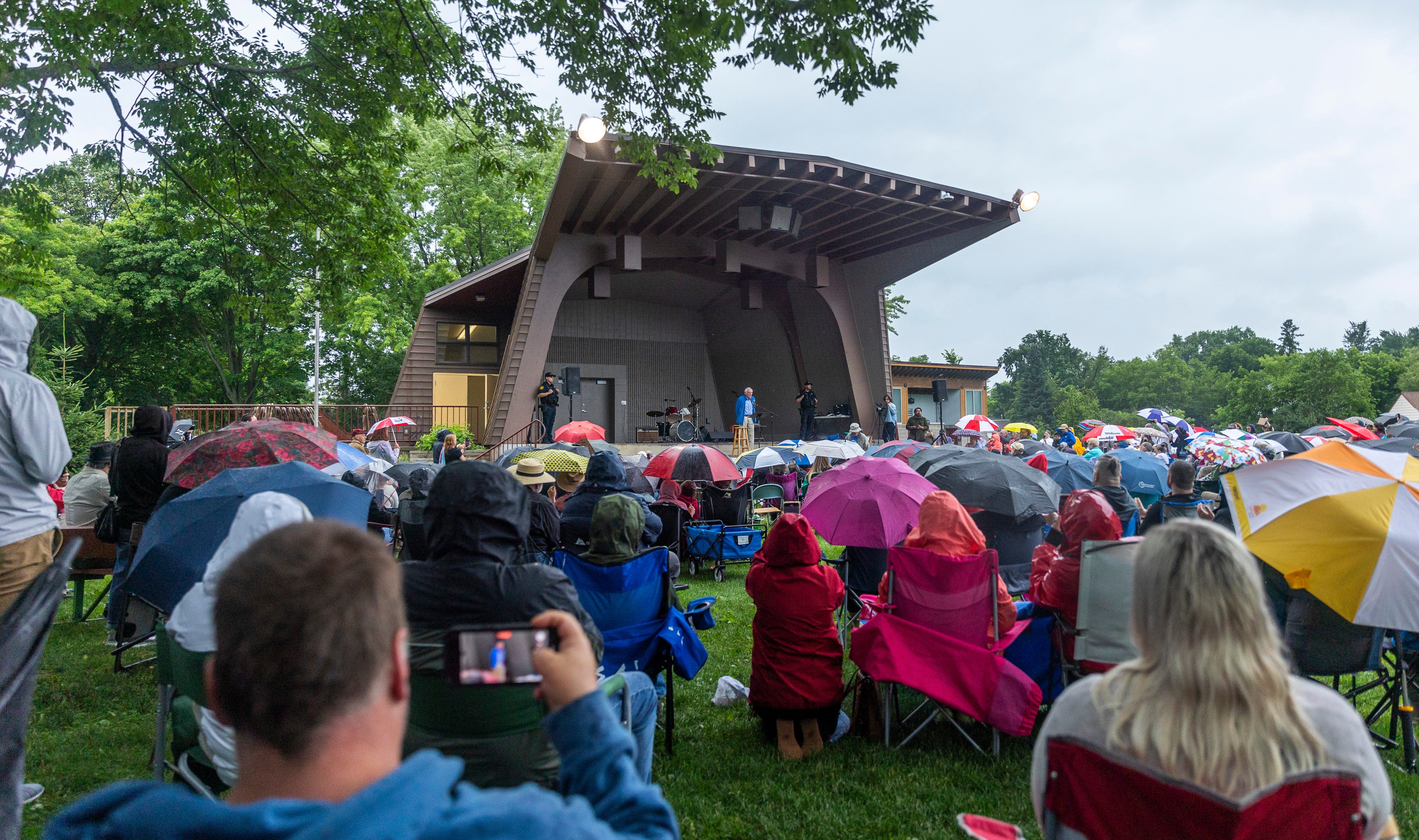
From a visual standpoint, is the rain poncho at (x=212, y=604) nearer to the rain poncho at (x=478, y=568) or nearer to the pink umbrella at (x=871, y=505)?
the rain poncho at (x=478, y=568)

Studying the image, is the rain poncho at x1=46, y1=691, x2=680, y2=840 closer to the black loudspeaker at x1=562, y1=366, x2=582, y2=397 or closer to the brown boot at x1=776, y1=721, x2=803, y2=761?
the brown boot at x1=776, y1=721, x2=803, y2=761

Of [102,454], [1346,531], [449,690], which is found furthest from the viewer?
[102,454]

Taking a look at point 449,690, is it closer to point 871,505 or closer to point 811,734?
point 811,734

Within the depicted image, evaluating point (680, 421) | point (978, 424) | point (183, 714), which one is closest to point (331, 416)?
point (680, 421)

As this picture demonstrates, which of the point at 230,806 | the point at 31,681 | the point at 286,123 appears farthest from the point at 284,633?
the point at 286,123

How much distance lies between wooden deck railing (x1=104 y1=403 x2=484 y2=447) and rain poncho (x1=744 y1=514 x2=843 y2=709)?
18556mm

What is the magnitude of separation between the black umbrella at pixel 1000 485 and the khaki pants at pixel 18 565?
5.56 m

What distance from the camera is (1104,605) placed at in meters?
3.98

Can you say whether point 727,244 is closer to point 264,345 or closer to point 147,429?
point 147,429

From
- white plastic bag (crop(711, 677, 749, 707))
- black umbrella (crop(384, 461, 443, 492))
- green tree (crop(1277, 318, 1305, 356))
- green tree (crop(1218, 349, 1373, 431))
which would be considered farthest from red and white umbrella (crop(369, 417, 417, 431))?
green tree (crop(1277, 318, 1305, 356))

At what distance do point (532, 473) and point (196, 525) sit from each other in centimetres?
300

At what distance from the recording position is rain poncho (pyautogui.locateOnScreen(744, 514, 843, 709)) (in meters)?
4.50

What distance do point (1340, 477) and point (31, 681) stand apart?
5.10 meters

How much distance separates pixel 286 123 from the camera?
820 centimetres
